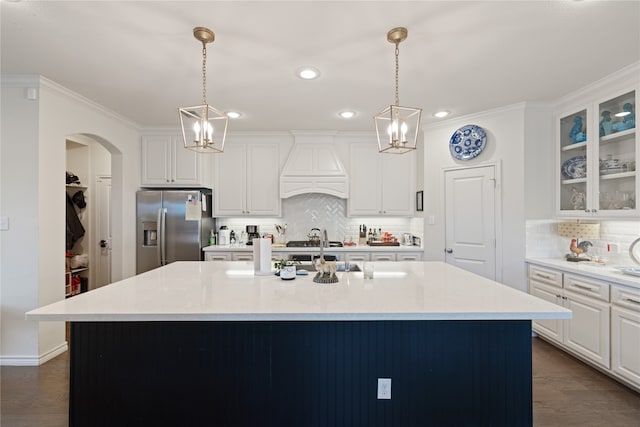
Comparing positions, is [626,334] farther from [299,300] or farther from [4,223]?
[4,223]

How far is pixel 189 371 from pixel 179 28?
215cm

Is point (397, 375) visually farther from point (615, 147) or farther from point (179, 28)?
point (615, 147)

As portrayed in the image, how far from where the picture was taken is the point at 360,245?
181 inches

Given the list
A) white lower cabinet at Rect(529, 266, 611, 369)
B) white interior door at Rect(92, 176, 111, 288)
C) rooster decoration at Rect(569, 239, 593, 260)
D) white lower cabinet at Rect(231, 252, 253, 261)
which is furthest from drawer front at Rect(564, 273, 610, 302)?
white interior door at Rect(92, 176, 111, 288)

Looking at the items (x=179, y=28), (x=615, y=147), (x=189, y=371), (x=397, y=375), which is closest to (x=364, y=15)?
(x=179, y=28)

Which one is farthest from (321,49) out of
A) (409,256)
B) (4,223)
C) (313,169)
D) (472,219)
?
Answer: (4,223)

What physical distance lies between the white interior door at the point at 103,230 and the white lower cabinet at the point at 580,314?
19.9 feet

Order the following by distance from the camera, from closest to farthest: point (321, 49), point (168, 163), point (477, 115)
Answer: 1. point (321, 49)
2. point (477, 115)
3. point (168, 163)

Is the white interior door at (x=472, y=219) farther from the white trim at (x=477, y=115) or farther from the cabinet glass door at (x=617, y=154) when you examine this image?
the cabinet glass door at (x=617, y=154)

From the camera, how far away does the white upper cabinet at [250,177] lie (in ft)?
15.2

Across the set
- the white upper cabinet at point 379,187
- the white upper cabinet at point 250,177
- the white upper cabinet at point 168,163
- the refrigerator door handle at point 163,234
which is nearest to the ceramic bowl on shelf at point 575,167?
the white upper cabinet at point 379,187

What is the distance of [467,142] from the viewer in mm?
3871

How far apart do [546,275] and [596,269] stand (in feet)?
1.48

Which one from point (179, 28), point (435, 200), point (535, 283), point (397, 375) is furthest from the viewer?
point (435, 200)
